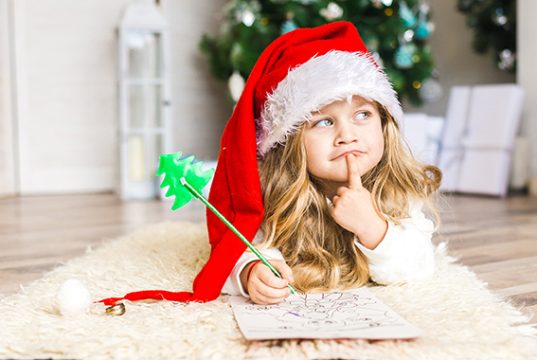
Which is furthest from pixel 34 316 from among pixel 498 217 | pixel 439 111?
pixel 439 111

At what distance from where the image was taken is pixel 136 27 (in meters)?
2.97

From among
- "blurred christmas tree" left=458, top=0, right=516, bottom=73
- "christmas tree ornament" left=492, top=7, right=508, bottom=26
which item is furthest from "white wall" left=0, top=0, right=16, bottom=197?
"christmas tree ornament" left=492, top=7, right=508, bottom=26

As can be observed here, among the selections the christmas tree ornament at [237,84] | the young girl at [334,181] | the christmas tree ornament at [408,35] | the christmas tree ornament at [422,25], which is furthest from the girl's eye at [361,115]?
the christmas tree ornament at [422,25]

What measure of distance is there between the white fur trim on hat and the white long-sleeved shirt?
0.63ft

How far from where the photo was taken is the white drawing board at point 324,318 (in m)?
0.68

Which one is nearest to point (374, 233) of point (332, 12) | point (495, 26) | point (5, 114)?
point (332, 12)

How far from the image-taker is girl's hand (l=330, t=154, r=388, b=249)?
0.93 meters

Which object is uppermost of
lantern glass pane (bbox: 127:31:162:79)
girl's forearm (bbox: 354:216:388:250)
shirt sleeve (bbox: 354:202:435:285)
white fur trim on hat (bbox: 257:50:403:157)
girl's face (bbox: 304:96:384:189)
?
lantern glass pane (bbox: 127:31:162:79)

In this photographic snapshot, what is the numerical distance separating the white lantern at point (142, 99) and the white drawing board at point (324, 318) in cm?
216

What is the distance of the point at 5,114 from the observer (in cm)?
309

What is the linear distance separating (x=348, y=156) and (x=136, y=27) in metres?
2.26

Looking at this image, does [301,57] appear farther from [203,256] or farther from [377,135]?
[203,256]

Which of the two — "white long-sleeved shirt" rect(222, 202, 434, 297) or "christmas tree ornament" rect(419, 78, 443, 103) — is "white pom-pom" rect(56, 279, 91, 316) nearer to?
"white long-sleeved shirt" rect(222, 202, 434, 297)

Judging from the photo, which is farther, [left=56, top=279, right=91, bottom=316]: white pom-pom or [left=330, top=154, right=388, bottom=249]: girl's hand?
[left=330, top=154, right=388, bottom=249]: girl's hand
